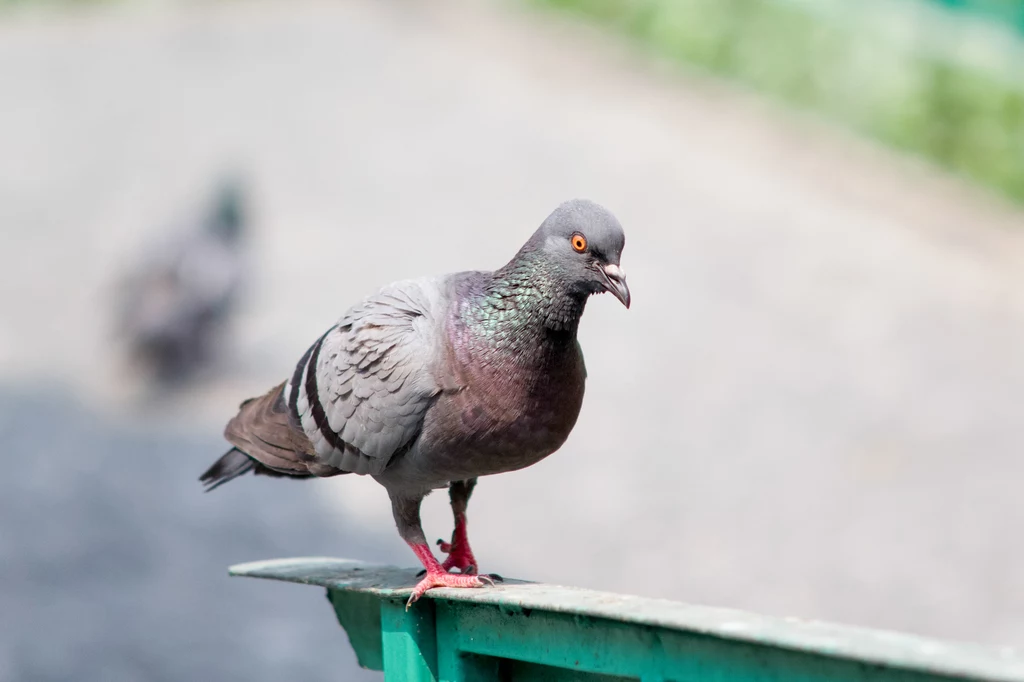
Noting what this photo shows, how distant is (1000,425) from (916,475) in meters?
1.05

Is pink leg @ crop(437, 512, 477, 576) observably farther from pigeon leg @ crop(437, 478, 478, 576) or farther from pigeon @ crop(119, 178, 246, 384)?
pigeon @ crop(119, 178, 246, 384)

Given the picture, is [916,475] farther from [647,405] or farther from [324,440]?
[324,440]

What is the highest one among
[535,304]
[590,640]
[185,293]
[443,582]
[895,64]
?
[895,64]

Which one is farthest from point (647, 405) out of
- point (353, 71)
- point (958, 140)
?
point (353, 71)

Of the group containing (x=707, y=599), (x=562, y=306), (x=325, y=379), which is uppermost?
(x=562, y=306)

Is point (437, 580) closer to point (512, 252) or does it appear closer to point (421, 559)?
point (421, 559)

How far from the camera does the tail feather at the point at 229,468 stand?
128 inches

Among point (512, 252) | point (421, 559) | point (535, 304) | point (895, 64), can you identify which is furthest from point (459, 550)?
point (895, 64)

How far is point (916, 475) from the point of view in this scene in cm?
765

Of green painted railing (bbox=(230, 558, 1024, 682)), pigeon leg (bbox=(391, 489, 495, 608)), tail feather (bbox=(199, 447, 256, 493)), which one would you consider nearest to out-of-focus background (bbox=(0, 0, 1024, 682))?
tail feather (bbox=(199, 447, 256, 493))

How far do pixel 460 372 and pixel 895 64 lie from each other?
10.2 meters

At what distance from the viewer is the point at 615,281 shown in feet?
8.39

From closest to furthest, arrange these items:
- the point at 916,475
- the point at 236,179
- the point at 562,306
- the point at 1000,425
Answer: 1. the point at 562,306
2. the point at 916,475
3. the point at 1000,425
4. the point at 236,179

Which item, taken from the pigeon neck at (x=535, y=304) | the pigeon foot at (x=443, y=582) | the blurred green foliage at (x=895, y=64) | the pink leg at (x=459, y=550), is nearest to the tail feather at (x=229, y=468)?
the pink leg at (x=459, y=550)
